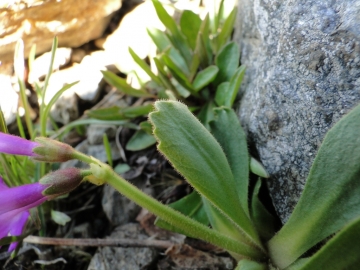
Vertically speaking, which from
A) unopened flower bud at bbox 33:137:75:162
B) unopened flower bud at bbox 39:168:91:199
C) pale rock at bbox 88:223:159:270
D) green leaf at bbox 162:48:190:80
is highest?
unopened flower bud at bbox 33:137:75:162

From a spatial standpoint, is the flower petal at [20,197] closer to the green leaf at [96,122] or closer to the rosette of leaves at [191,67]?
the rosette of leaves at [191,67]

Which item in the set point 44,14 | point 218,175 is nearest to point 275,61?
point 218,175

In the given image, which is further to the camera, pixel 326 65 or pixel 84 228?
pixel 84 228

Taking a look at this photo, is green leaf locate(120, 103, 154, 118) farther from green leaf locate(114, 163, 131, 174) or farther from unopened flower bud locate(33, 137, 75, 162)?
unopened flower bud locate(33, 137, 75, 162)

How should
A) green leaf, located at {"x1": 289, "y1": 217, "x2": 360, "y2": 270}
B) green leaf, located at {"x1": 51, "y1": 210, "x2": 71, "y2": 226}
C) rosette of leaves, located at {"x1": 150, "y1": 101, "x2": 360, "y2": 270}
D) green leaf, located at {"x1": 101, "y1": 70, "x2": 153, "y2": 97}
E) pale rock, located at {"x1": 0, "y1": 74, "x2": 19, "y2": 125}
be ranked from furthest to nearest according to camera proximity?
1. pale rock, located at {"x1": 0, "y1": 74, "x2": 19, "y2": 125}
2. green leaf, located at {"x1": 101, "y1": 70, "x2": 153, "y2": 97}
3. green leaf, located at {"x1": 51, "y1": 210, "x2": 71, "y2": 226}
4. rosette of leaves, located at {"x1": 150, "y1": 101, "x2": 360, "y2": 270}
5. green leaf, located at {"x1": 289, "y1": 217, "x2": 360, "y2": 270}

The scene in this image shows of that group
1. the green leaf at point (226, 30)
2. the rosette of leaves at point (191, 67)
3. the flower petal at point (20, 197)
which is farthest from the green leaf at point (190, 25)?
the flower petal at point (20, 197)

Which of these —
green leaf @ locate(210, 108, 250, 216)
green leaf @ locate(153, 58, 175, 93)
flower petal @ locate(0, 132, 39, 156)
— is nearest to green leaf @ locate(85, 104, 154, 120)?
green leaf @ locate(153, 58, 175, 93)

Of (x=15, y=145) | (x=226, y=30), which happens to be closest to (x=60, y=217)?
(x=15, y=145)

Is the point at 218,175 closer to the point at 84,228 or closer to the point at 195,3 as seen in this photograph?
the point at 84,228

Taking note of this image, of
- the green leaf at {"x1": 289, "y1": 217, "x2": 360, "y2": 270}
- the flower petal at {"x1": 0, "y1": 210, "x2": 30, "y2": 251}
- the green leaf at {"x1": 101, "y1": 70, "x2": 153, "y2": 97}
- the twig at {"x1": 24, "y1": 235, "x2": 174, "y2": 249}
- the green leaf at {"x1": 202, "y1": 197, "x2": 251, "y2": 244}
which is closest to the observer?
the green leaf at {"x1": 289, "y1": 217, "x2": 360, "y2": 270}
